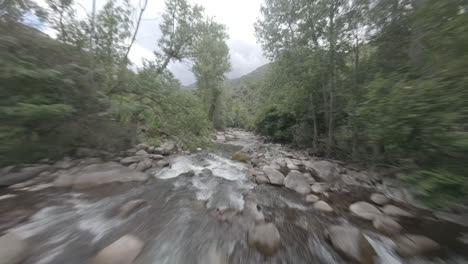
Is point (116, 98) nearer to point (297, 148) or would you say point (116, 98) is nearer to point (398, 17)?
point (398, 17)

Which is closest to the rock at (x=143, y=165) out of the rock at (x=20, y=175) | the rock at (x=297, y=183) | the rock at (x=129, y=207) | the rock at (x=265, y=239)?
the rock at (x=20, y=175)

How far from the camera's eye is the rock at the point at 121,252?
5.92 feet

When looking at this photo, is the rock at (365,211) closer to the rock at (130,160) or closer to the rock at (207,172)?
the rock at (207,172)

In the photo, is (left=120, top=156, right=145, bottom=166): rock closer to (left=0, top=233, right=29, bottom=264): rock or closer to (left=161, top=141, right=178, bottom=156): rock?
(left=161, top=141, right=178, bottom=156): rock

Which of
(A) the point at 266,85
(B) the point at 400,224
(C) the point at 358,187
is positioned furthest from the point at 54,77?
(A) the point at 266,85

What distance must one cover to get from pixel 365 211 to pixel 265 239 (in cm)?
239

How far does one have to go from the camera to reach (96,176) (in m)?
3.87

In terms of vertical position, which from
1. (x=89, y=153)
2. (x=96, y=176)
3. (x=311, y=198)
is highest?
(x=89, y=153)

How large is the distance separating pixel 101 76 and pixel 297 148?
10488mm

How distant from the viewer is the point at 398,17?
4.20m

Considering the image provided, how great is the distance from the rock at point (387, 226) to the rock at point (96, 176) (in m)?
5.12

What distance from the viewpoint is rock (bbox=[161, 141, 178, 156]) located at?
742cm

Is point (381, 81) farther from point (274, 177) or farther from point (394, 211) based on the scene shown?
point (274, 177)

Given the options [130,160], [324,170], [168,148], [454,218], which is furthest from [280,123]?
[130,160]
